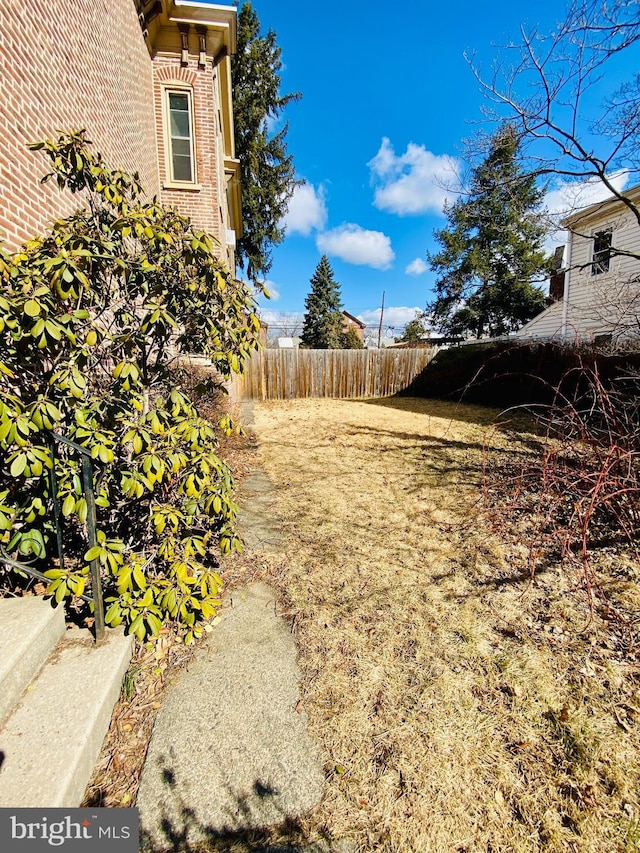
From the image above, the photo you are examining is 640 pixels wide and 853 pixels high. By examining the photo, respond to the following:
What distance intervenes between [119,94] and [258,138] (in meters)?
14.7

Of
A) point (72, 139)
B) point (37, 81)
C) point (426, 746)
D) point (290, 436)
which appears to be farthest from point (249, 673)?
point (290, 436)

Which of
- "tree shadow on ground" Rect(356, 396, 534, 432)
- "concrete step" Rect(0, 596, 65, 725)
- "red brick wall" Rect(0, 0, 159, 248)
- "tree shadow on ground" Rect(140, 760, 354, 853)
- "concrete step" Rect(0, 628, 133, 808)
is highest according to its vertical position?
"red brick wall" Rect(0, 0, 159, 248)

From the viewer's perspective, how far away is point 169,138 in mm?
7797

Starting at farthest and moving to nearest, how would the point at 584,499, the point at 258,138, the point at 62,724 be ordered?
1. the point at 258,138
2. the point at 584,499
3. the point at 62,724

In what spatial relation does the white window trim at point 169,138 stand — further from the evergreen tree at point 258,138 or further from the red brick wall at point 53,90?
the evergreen tree at point 258,138

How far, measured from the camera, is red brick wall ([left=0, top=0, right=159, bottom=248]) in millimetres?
2846

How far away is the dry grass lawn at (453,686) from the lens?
4.73ft

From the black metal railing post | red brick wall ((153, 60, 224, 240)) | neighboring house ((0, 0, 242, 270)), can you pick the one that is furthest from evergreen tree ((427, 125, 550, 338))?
the black metal railing post

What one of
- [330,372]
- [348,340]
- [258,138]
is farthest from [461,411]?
[348,340]

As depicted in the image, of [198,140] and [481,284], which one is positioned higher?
[481,284]

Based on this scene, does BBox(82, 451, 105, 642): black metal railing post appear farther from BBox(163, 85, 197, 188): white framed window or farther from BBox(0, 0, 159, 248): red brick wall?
BBox(163, 85, 197, 188): white framed window

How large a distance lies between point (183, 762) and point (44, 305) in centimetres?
213

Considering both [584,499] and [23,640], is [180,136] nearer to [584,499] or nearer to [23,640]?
[23,640]

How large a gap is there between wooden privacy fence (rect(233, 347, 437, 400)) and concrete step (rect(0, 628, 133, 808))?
11.0 meters
